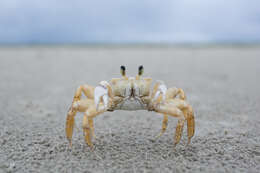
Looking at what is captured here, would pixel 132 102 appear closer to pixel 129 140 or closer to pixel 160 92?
pixel 160 92

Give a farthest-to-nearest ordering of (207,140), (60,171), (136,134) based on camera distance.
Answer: (136,134)
(207,140)
(60,171)

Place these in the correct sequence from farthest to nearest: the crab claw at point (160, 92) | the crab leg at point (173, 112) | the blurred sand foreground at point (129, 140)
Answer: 1. the crab claw at point (160, 92)
2. the crab leg at point (173, 112)
3. the blurred sand foreground at point (129, 140)

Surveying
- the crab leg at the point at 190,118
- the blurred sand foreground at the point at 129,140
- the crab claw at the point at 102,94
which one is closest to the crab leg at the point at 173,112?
the crab leg at the point at 190,118

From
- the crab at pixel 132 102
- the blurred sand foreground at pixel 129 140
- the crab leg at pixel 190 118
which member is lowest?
the blurred sand foreground at pixel 129 140

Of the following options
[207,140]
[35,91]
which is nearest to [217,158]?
[207,140]

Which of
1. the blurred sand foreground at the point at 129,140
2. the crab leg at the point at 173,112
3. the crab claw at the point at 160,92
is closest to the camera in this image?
the blurred sand foreground at the point at 129,140

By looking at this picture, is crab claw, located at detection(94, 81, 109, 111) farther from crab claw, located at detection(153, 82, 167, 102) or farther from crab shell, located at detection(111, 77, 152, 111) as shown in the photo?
crab claw, located at detection(153, 82, 167, 102)

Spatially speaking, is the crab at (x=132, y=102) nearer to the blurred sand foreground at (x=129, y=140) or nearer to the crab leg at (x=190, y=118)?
the crab leg at (x=190, y=118)

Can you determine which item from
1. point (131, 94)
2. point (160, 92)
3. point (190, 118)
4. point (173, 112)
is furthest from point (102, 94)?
point (190, 118)

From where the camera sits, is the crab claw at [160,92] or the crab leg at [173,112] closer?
the crab leg at [173,112]

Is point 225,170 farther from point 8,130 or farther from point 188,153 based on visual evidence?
point 8,130

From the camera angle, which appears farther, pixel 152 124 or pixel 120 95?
pixel 152 124
